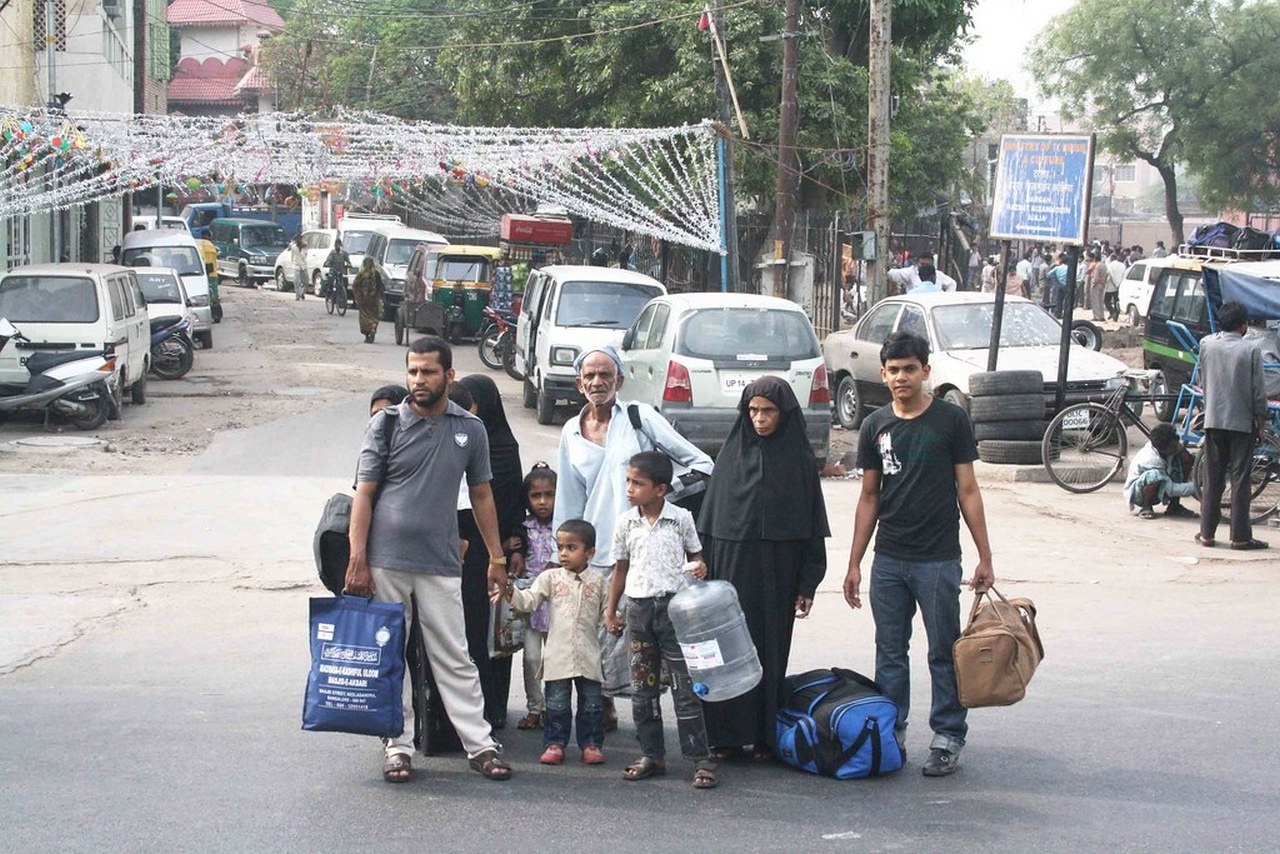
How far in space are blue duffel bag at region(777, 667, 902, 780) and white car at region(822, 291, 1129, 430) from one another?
9.31 m

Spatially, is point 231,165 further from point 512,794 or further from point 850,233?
point 512,794

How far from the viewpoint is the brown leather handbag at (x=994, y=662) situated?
5.52 metres

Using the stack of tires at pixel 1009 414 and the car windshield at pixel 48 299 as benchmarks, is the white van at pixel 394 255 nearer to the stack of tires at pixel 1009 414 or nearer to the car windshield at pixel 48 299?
the car windshield at pixel 48 299

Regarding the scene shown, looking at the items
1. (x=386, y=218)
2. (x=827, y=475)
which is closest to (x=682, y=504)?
(x=827, y=475)

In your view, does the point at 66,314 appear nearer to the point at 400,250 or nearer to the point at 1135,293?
the point at 400,250

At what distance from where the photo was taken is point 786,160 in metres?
22.9

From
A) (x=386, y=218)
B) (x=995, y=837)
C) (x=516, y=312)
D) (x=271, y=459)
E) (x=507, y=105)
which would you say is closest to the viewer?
(x=995, y=837)

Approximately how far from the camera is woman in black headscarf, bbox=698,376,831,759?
18.6 feet

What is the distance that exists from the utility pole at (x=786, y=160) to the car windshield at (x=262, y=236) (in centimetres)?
2889

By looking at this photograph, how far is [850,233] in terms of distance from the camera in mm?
22094

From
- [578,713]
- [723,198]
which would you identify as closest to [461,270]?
[723,198]

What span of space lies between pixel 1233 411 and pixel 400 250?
26.6 metres

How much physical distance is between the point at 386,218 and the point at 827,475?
34396 millimetres

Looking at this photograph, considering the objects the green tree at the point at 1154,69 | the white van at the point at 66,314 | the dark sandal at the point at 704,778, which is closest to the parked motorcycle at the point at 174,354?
the white van at the point at 66,314
